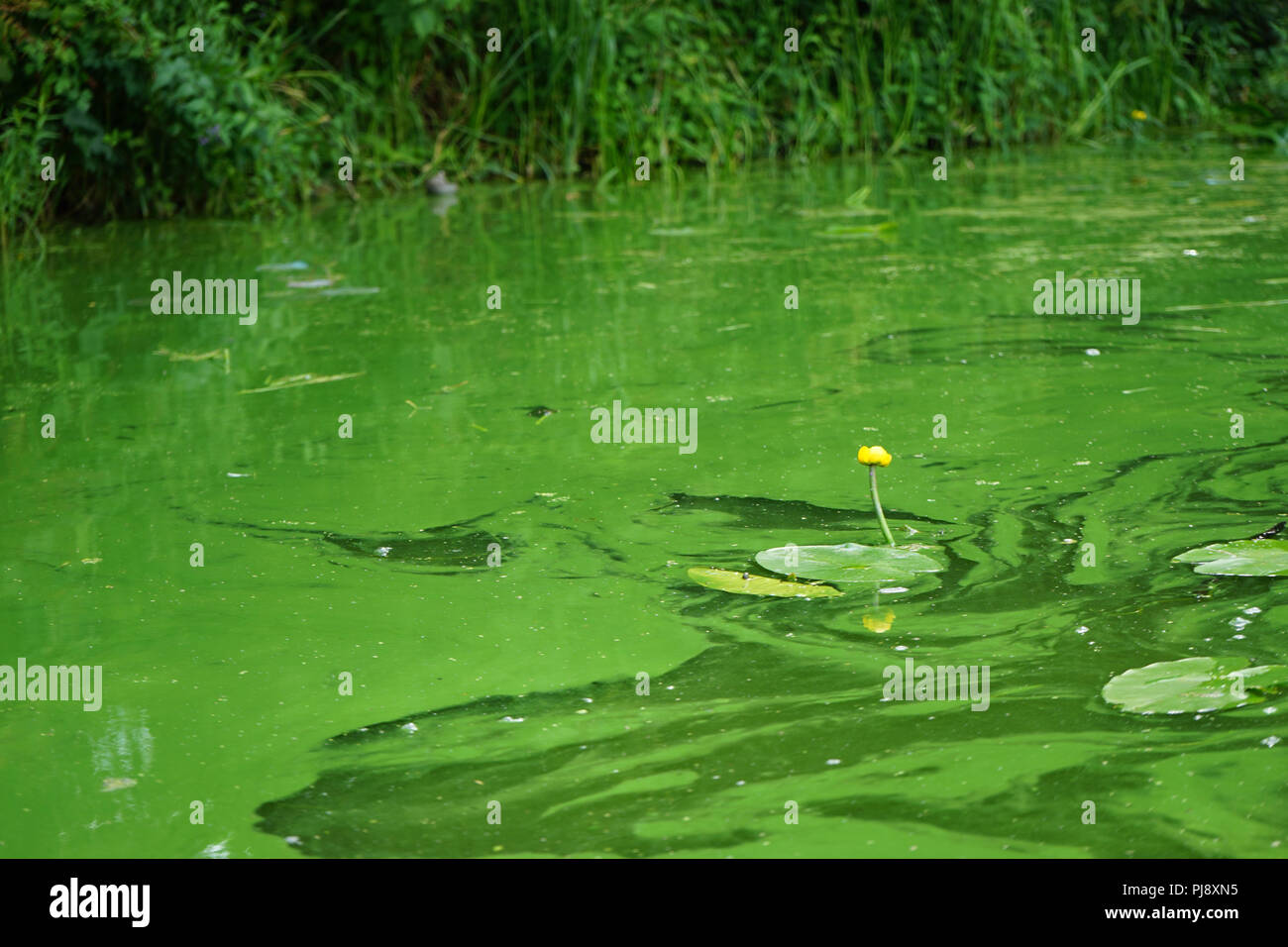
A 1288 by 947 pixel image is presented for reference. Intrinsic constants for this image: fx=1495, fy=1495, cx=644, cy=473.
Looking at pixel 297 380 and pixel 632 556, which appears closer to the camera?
pixel 632 556

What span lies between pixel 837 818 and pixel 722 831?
0.11m

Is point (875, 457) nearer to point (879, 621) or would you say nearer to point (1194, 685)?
point (879, 621)

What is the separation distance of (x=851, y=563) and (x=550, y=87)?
4.83m

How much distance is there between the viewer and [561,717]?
161 centimetres

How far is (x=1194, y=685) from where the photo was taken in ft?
5.24

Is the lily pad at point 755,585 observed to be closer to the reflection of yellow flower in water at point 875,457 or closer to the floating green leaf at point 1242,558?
the reflection of yellow flower in water at point 875,457

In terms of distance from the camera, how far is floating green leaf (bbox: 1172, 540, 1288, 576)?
191cm

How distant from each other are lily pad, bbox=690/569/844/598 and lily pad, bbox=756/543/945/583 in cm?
3

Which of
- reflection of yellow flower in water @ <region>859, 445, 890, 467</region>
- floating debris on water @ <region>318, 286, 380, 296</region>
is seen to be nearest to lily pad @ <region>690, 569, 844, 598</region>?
reflection of yellow flower in water @ <region>859, 445, 890, 467</region>

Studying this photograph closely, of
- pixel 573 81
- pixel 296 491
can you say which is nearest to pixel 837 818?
pixel 296 491

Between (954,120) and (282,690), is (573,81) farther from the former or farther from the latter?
(282,690)

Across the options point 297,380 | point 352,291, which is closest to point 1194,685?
point 297,380

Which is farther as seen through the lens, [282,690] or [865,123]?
[865,123]

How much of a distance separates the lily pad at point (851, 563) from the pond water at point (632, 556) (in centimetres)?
4
